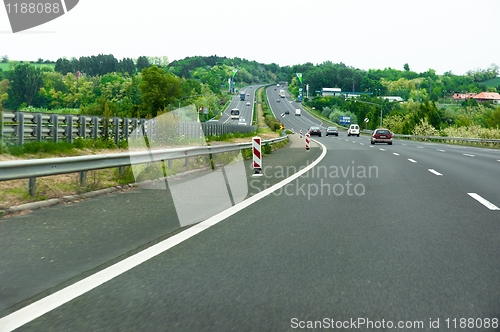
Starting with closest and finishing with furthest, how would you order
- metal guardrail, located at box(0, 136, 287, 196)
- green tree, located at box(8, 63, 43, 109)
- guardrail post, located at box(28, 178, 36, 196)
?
metal guardrail, located at box(0, 136, 287, 196), guardrail post, located at box(28, 178, 36, 196), green tree, located at box(8, 63, 43, 109)

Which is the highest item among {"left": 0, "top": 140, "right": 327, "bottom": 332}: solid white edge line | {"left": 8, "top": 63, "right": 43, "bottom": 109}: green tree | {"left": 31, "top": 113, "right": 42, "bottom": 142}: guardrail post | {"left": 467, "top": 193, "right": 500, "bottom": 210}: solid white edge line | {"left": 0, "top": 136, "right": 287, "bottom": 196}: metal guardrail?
{"left": 8, "top": 63, "right": 43, "bottom": 109}: green tree

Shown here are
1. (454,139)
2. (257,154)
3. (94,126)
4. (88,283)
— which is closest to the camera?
(88,283)

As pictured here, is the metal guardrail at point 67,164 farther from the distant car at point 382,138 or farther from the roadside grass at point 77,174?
the distant car at point 382,138

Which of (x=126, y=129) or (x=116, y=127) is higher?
(x=116, y=127)

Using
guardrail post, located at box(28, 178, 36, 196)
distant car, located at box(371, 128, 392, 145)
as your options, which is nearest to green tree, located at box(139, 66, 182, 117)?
distant car, located at box(371, 128, 392, 145)

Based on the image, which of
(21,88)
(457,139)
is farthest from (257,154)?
(21,88)

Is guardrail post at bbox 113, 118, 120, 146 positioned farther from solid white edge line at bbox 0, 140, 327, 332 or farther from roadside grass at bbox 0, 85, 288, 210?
solid white edge line at bbox 0, 140, 327, 332

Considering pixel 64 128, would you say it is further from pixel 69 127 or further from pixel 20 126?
pixel 20 126

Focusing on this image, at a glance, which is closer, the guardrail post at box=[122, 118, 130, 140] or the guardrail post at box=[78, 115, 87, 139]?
the guardrail post at box=[78, 115, 87, 139]

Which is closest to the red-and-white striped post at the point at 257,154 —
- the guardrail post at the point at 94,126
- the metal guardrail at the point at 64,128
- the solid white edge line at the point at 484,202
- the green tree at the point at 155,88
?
the solid white edge line at the point at 484,202

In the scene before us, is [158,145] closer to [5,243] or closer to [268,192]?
[268,192]

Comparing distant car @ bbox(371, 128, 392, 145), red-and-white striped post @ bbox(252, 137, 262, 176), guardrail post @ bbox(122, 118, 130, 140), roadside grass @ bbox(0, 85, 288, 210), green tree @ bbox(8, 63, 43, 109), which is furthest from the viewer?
green tree @ bbox(8, 63, 43, 109)

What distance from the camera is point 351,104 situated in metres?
194

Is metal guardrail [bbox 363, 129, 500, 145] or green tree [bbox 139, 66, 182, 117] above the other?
green tree [bbox 139, 66, 182, 117]
